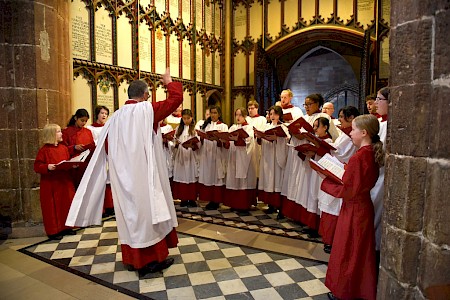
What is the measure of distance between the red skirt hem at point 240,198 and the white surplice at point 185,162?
72 centimetres

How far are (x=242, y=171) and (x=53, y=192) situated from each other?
2.71 metres

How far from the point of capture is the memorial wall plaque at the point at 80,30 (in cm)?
575

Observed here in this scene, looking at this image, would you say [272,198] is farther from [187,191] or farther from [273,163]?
[187,191]

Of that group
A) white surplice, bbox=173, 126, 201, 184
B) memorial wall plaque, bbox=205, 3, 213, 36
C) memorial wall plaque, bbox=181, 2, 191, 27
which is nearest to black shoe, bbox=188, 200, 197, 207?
white surplice, bbox=173, 126, 201, 184

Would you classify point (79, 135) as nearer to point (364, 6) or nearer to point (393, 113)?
point (393, 113)

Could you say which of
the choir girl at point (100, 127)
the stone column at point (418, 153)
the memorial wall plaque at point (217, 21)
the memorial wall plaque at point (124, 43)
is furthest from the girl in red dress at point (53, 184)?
the memorial wall plaque at point (217, 21)

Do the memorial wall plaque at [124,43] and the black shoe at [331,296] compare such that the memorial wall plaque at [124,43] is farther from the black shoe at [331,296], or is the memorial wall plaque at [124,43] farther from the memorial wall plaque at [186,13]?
the black shoe at [331,296]

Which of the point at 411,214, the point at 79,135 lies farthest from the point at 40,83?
the point at 411,214

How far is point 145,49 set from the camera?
7.21 metres

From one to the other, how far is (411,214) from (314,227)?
2.51 metres

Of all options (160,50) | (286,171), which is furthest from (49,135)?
(160,50)

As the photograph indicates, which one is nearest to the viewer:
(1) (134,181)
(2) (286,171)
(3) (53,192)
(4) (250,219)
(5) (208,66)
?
(1) (134,181)

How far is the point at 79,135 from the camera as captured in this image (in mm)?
4734

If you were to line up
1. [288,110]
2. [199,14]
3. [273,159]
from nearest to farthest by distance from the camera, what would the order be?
[273,159] < [288,110] < [199,14]
